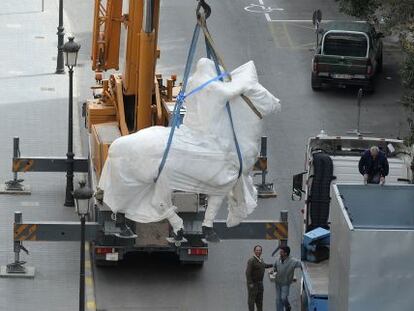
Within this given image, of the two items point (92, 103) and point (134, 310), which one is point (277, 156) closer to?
point (92, 103)

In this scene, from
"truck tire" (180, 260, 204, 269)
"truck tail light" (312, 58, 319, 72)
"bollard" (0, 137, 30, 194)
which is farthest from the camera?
"truck tail light" (312, 58, 319, 72)

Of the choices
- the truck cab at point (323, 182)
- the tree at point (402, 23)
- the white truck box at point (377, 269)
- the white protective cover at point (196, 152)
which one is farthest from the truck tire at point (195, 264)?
the white protective cover at point (196, 152)

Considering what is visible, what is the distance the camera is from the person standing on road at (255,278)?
24.9m

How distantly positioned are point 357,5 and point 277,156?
6826 mm

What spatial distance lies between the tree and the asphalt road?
202 centimetres

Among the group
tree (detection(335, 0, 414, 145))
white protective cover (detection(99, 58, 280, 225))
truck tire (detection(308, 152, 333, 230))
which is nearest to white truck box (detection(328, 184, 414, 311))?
white protective cover (detection(99, 58, 280, 225))

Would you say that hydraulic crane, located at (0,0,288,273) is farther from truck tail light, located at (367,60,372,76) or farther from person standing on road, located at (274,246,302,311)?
truck tail light, located at (367,60,372,76)

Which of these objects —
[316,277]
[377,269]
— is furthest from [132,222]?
[377,269]

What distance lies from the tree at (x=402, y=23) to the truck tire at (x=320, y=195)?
184 centimetres

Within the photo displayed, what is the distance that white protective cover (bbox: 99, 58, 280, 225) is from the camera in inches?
732

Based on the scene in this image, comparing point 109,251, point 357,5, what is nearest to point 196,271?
point 109,251

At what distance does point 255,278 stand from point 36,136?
11667 millimetres

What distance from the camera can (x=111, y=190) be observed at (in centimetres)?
1895

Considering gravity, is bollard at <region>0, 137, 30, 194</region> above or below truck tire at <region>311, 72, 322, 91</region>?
below
